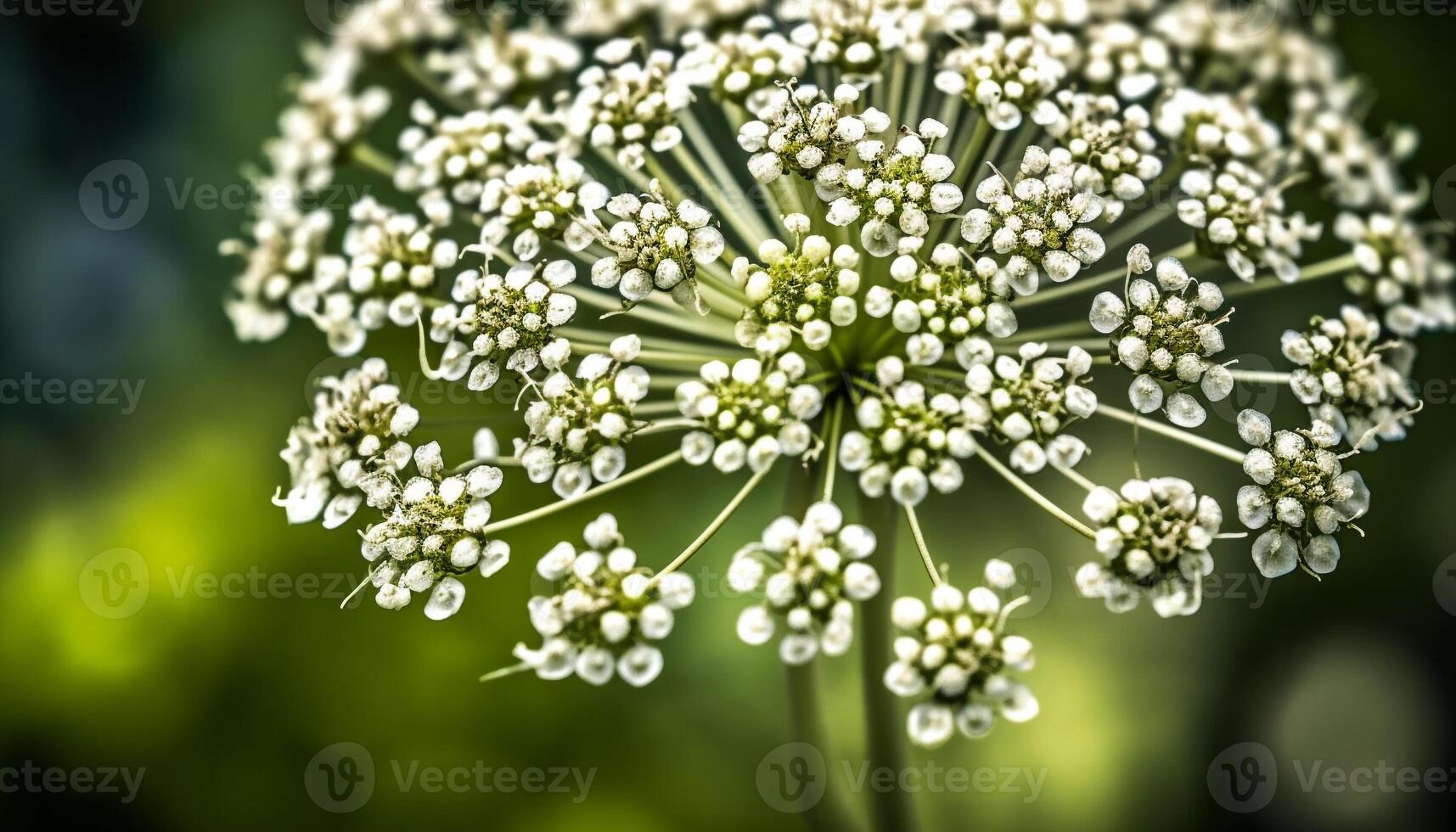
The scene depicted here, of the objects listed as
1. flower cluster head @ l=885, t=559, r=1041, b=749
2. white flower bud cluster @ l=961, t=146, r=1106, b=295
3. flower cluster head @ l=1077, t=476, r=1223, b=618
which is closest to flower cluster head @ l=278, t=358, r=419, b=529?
flower cluster head @ l=885, t=559, r=1041, b=749

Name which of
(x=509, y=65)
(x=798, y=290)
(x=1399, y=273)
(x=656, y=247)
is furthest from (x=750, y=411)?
(x=1399, y=273)

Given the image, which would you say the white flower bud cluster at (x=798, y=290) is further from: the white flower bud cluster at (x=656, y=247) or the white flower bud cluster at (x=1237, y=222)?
the white flower bud cluster at (x=1237, y=222)

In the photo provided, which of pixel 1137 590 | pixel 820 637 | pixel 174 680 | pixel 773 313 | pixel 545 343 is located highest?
pixel 773 313

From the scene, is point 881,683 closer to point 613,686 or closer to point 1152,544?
point 1152,544

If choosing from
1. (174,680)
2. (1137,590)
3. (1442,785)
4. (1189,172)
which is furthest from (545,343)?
(1442,785)

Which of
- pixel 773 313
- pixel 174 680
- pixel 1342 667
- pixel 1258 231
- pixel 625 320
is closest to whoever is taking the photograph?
pixel 773 313

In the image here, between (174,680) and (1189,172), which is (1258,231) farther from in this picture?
(174,680)
